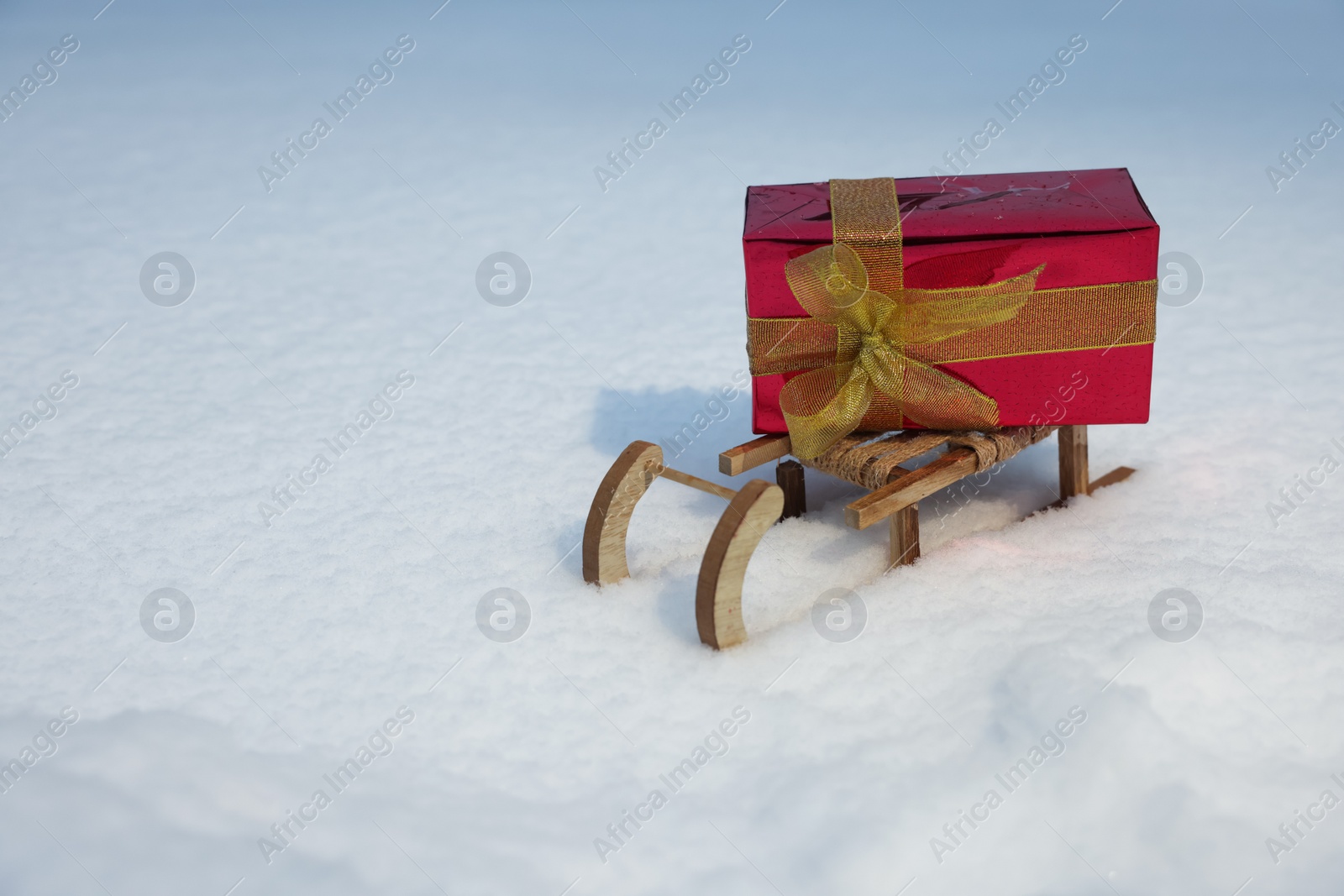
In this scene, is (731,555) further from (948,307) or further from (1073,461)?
(1073,461)

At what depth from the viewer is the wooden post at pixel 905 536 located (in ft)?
7.30

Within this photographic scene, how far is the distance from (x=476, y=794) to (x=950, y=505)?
1.21 meters

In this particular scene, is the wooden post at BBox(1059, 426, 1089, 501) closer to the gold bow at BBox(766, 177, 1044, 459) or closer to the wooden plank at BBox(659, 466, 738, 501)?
the gold bow at BBox(766, 177, 1044, 459)

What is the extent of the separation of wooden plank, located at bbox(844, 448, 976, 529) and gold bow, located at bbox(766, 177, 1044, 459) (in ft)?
0.28

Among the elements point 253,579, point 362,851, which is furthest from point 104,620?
point 362,851

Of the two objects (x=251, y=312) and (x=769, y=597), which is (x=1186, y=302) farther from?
(x=251, y=312)

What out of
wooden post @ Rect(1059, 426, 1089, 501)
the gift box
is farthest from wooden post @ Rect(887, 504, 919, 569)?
wooden post @ Rect(1059, 426, 1089, 501)

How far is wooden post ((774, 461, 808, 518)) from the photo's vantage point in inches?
96.7

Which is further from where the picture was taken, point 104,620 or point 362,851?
point 104,620

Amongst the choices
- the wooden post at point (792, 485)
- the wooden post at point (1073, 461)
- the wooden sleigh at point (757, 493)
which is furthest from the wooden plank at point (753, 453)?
the wooden post at point (1073, 461)

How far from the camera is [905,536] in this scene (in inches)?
88.2

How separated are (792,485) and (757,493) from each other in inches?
22.3

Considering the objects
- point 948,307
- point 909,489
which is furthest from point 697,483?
point 948,307

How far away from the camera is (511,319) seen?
11.7 ft
